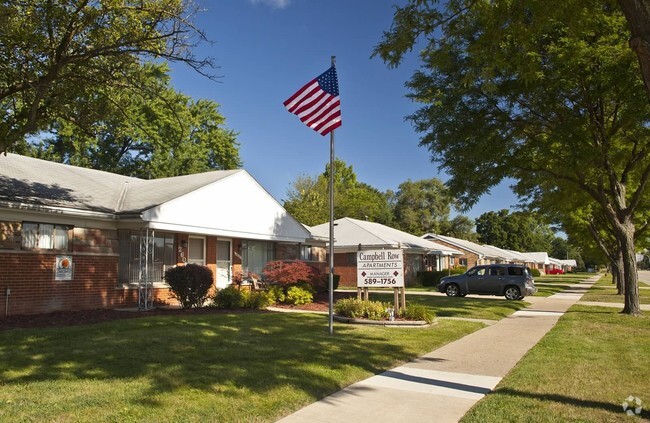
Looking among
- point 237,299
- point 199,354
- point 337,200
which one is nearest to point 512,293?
point 237,299

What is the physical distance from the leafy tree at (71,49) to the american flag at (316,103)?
6.80 ft

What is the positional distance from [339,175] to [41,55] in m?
63.8

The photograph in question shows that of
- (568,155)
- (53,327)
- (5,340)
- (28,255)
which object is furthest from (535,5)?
(28,255)

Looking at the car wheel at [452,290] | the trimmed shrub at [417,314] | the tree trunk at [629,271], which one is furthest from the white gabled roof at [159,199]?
the tree trunk at [629,271]

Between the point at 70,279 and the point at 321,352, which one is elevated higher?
the point at 70,279

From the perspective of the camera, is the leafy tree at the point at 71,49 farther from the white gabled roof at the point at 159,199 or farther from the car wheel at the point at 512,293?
the car wheel at the point at 512,293

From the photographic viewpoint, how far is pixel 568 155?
50.5 feet

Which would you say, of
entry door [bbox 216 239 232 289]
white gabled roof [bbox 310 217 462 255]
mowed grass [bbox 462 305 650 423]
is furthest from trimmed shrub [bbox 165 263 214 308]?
white gabled roof [bbox 310 217 462 255]

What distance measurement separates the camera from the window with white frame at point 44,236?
546 inches

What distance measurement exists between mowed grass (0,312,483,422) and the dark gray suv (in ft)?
43.9

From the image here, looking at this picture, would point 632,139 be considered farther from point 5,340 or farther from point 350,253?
point 350,253

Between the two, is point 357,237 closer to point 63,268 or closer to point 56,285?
point 63,268

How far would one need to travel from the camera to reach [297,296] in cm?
1881

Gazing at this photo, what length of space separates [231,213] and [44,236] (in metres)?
7.27
